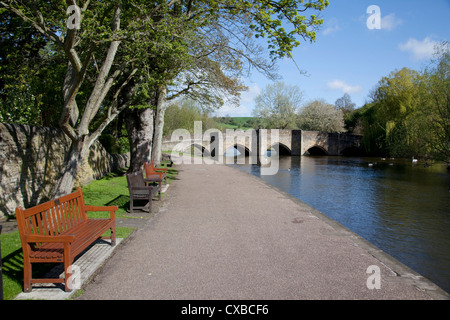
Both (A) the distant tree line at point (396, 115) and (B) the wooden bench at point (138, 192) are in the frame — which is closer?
(B) the wooden bench at point (138, 192)

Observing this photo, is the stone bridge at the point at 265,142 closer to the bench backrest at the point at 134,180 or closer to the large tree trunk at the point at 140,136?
the large tree trunk at the point at 140,136

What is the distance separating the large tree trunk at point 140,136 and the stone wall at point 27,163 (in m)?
3.84

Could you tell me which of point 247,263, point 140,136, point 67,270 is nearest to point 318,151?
point 140,136

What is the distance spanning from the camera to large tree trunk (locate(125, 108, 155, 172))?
1420 centimetres

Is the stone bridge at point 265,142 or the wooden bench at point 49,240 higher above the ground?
the stone bridge at point 265,142

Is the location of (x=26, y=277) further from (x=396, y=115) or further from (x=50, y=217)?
(x=396, y=115)

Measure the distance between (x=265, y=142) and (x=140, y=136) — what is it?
34.9 meters

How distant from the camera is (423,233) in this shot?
9.18m

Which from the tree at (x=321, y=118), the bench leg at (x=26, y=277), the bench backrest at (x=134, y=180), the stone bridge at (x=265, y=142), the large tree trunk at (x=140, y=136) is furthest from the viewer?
the tree at (x=321, y=118)

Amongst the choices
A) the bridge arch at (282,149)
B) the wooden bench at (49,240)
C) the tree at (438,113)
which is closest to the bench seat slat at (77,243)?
the wooden bench at (49,240)

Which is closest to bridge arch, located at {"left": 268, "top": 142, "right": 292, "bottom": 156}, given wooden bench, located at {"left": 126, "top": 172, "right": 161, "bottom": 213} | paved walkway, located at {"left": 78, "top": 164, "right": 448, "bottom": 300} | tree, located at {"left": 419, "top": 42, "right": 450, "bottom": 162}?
tree, located at {"left": 419, "top": 42, "right": 450, "bottom": 162}

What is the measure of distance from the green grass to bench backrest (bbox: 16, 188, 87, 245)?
428 mm

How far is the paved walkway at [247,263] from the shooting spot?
3904 mm

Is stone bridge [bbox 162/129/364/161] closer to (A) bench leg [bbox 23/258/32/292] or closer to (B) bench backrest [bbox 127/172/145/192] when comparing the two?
(B) bench backrest [bbox 127/172/145/192]
